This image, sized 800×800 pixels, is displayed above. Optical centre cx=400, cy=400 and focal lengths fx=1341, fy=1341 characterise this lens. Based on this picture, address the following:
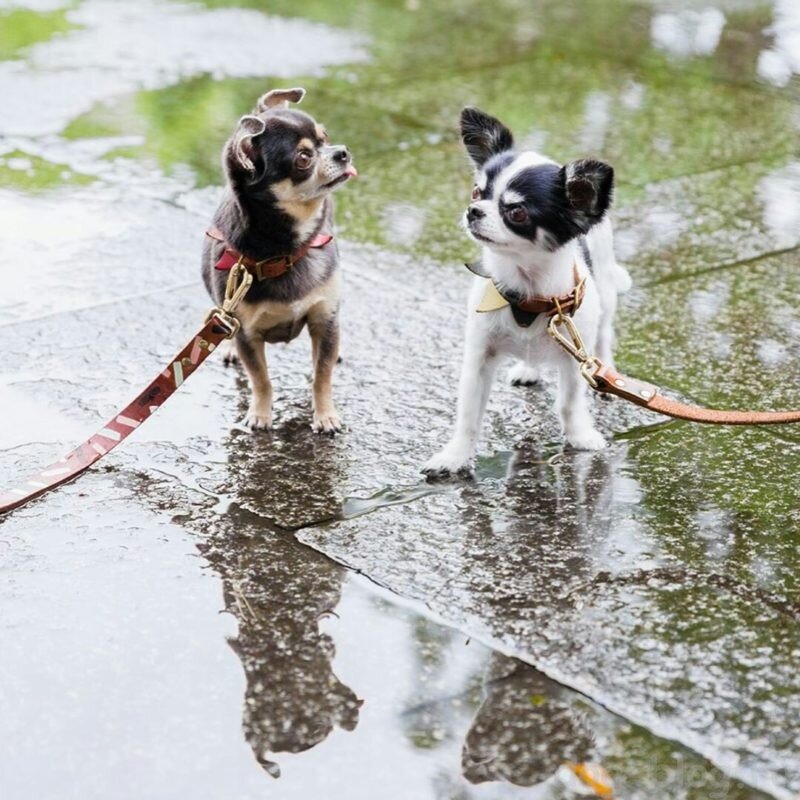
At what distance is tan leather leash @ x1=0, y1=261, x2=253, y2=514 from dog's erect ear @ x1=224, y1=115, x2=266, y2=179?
1.34 feet

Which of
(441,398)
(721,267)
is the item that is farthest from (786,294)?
(441,398)

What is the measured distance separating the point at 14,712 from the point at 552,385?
2537mm

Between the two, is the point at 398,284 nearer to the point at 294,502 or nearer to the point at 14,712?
the point at 294,502

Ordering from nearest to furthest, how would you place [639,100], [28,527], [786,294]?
1. [28,527]
2. [786,294]
3. [639,100]

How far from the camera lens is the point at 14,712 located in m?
3.23

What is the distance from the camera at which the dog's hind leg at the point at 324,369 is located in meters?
4.67

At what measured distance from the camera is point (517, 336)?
4.30m

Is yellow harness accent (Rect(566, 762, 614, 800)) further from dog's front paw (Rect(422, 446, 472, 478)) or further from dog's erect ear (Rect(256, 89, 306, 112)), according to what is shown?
dog's erect ear (Rect(256, 89, 306, 112))

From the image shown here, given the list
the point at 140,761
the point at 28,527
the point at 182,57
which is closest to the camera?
the point at 140,761

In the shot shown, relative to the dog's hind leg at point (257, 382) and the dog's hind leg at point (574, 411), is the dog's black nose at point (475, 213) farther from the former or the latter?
the dog's hind leg at point (257, 382)

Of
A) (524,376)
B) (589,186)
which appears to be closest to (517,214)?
(589,186)

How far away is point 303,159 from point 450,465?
3.64 ft

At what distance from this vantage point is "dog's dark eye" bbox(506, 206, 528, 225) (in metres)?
3.99

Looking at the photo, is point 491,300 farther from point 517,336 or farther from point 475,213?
point 475,213
